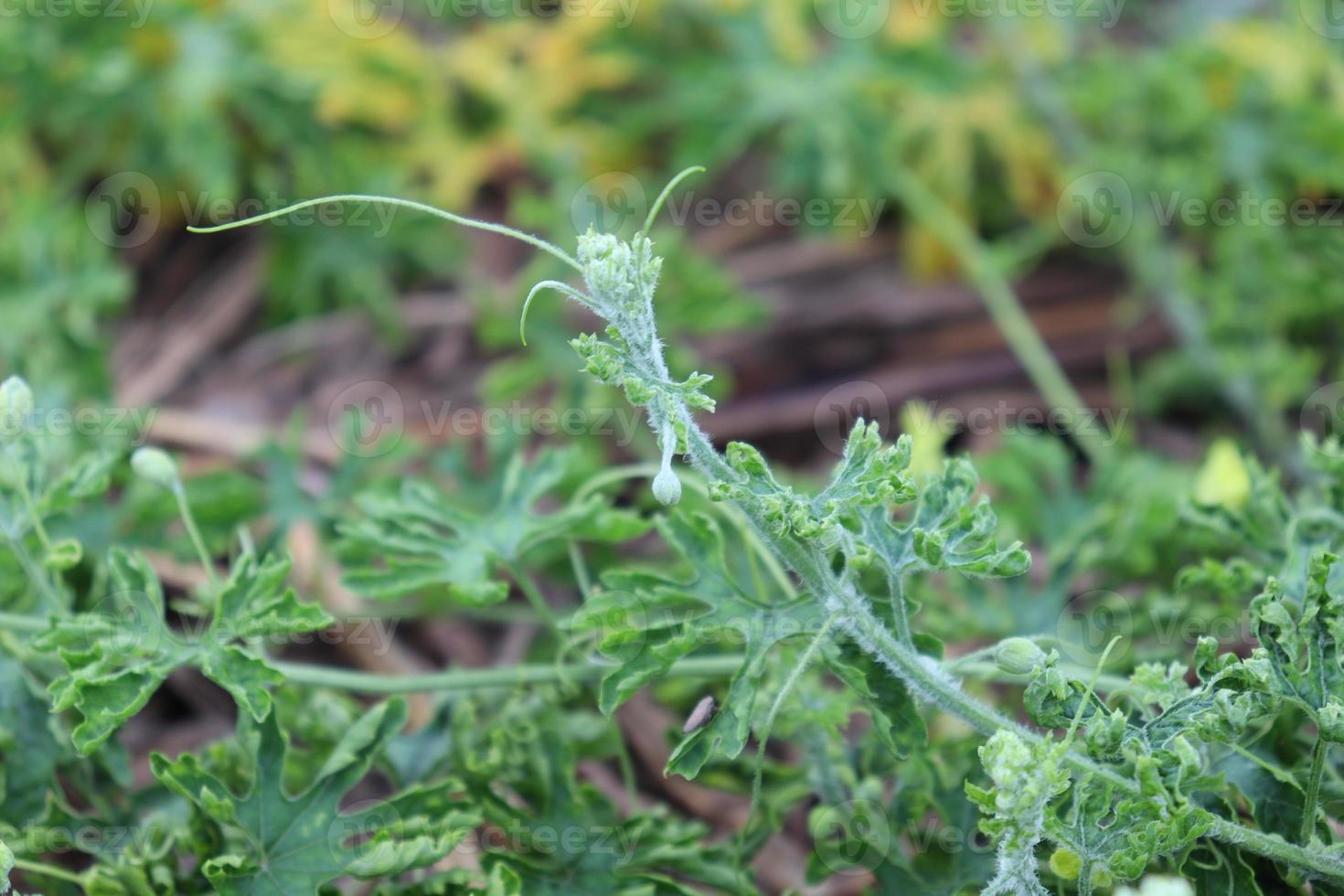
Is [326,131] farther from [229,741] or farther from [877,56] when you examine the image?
[229,741]

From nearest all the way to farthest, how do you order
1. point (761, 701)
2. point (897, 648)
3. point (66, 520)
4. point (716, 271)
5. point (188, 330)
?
point (897, 648) < point (761, 701) < point (66, 520) < point (716, 271) < point (188, 330)

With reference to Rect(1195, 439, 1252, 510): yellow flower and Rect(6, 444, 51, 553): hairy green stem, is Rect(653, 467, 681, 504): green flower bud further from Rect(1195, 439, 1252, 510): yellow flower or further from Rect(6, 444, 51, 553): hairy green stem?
Rect(1195, 439, 1252, 510): yellow flower

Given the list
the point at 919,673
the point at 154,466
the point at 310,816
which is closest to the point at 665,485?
the point at 919,673

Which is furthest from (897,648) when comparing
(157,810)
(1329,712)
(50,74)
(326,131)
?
(50,74)

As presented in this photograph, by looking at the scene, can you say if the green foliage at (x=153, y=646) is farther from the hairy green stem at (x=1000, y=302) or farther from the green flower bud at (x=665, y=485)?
the hairy green stem at (x=1000, y=302)

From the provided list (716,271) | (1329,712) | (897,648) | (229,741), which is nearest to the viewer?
(1329,712)

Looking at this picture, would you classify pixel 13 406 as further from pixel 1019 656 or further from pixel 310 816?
pixel 1019 656

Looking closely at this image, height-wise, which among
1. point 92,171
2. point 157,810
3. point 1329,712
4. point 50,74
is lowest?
point 157,810

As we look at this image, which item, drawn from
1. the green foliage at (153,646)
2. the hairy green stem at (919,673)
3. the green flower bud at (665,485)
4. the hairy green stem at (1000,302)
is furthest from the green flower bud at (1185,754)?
the hairy green stem at (1000,302)
